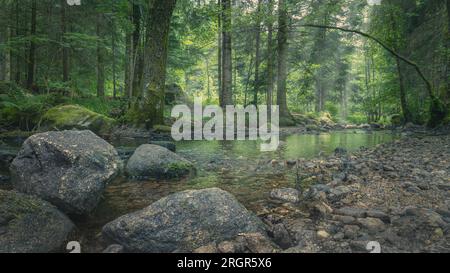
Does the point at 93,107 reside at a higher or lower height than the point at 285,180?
higher

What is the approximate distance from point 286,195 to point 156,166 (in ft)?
6.36

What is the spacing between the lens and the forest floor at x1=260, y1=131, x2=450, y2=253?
194 cm

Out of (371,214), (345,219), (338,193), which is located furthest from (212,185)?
(371,214)

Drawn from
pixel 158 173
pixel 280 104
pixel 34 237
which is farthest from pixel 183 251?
pixel 280 104

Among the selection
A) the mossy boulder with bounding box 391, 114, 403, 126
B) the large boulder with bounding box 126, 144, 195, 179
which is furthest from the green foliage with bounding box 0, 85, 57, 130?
the mossy boulder with bounding box 391, 114, 403, 126

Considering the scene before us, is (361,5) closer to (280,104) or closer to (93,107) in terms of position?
(280,104)

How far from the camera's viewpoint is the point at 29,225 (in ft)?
6.88

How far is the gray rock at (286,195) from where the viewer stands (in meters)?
3.02

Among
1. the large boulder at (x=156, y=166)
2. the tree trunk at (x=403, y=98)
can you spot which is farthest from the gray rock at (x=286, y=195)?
the tree trunk at (x=403, y=98)

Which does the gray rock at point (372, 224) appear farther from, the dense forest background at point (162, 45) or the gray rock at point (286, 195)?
the dense forest background at point (162, 45)

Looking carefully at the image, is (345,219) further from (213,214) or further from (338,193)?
(213,214)

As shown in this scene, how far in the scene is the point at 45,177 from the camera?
2.69 meters
